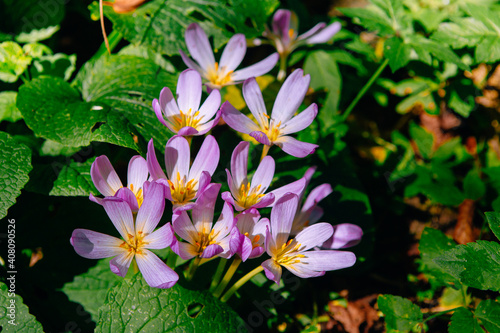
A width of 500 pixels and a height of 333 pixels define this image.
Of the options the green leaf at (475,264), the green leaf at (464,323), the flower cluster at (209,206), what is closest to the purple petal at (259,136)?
the flower cluster at (209,206)

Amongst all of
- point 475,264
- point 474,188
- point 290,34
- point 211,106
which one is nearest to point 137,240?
point 211,106

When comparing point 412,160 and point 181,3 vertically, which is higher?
point 181,3

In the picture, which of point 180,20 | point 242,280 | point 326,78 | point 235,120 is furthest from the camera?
point 326,78

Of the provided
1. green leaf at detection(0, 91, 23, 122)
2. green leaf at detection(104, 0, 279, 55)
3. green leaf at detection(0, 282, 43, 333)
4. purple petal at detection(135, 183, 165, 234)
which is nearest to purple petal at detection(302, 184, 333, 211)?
purple petal at detection(135, 183, 165, 234)

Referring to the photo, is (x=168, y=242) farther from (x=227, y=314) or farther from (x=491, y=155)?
(x=491, y=155)

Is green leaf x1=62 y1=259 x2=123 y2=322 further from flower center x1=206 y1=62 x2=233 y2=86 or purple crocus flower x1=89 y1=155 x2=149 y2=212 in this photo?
flower center x1=206 y1=62 x2=233 y2=86

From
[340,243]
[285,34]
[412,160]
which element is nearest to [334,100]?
[285,34]

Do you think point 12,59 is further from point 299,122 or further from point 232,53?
point 299,122
